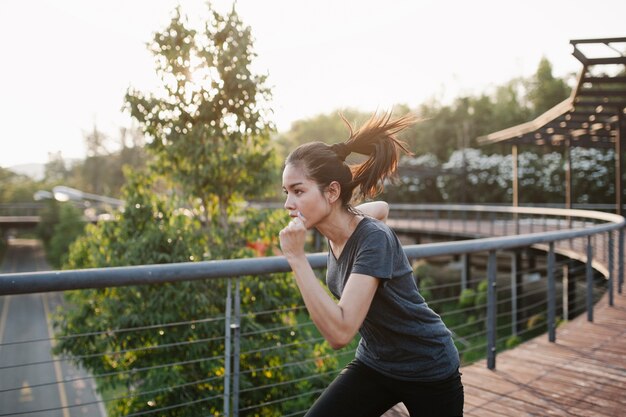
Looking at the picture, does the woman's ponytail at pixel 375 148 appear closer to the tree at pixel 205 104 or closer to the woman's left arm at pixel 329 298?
the woman's left arm at pixel 329 298

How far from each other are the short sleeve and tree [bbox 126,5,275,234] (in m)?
5.71

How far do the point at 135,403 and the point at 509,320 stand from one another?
14394mm

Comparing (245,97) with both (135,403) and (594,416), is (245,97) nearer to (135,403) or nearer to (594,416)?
(135,403)

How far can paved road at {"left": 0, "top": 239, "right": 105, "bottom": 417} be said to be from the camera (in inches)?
672

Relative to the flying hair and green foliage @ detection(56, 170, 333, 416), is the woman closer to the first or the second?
the flying hair

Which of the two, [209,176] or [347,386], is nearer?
[347,386]

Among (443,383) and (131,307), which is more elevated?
(443,383)

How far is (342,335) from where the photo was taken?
1473 mm

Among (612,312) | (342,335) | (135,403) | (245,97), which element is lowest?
(135,403)

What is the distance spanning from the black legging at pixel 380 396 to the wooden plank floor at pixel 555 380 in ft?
4.32

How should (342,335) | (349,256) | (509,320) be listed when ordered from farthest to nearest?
1. (509,320)
2. (349,256)
3. (342,335)

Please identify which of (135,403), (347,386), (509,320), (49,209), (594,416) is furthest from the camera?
(49,209)

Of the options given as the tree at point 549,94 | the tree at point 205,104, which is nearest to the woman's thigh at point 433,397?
the tree at point 205,104

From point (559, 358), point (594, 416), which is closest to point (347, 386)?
point (594, 416)
